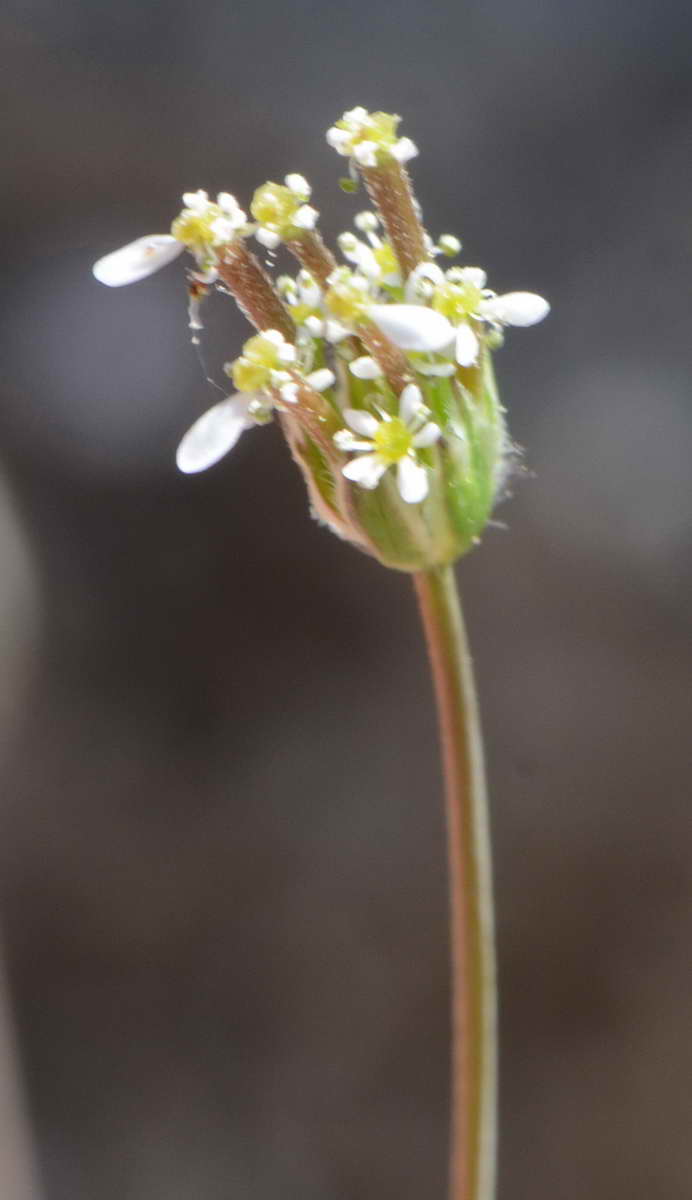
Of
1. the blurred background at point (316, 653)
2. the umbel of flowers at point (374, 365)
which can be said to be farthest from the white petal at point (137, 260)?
the blurred background at point (316, 653)

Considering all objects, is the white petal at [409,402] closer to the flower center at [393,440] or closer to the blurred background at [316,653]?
the flower center at [393,440]

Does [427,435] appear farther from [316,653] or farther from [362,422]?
[316,653]

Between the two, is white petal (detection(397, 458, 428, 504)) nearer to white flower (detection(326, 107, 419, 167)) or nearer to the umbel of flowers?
the umbel of flowers

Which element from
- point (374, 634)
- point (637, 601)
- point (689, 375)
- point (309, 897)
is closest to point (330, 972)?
point (309, 897)

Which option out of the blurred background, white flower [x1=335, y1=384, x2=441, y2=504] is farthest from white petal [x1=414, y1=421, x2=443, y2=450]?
the blurred background

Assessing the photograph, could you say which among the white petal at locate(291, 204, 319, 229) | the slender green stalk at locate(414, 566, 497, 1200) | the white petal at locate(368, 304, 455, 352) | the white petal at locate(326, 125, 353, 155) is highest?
the white petal at locate(326, 125, 353, 155)

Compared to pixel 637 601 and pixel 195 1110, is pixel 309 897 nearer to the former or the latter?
pixel 195 1110
